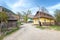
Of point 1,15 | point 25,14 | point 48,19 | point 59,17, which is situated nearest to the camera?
point 1,15

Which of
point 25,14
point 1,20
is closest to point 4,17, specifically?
point 1,20

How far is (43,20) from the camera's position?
5247cm

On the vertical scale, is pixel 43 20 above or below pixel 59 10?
below

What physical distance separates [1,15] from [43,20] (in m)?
29.3

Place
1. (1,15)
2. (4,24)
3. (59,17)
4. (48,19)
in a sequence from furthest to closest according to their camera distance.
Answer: (48,19), (59,17), (4,24), (1,15)

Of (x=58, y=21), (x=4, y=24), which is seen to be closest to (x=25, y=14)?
(x=58, y=21)

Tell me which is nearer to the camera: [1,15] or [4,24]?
[1,15]

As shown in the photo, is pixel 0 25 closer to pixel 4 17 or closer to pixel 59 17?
pixel 4 17

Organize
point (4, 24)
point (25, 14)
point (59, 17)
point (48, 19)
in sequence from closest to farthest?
point (4, 24) < point (59, 17) < point (48, 19) < point (25, 14)

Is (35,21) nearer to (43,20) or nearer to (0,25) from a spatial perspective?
(43,20)

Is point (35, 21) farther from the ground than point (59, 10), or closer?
closer

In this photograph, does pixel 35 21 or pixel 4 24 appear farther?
pixel 35 21

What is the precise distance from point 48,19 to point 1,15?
31.6m

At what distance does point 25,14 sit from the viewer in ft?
316
